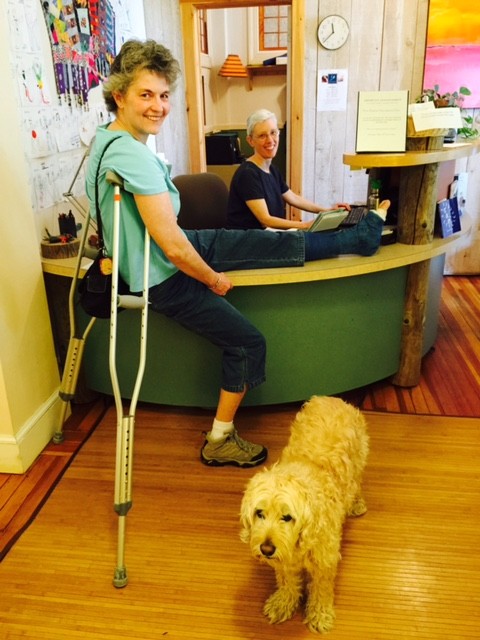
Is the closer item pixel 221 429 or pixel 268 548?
pixel 268 548

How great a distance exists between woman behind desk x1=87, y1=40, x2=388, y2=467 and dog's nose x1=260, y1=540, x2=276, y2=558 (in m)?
0.91

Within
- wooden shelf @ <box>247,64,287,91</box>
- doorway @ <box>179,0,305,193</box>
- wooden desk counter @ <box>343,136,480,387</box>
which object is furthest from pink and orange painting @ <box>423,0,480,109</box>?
wooden shelf @ <box>247,64,287,91</box>

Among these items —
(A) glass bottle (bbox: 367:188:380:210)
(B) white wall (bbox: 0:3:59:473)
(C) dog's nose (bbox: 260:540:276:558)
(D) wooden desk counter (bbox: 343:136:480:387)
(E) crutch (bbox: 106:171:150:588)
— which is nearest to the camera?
(C) dog's nose (bbox: 260:540:276:558)

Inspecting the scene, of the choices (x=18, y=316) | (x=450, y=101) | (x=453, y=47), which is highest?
(x=453, y=47)

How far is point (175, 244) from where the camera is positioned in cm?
184

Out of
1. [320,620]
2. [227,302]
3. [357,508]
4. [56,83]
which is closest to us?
[320,620]

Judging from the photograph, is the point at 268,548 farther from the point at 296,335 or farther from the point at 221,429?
the point at 296,335

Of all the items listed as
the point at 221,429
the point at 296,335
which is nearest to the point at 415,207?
the point at 296,335

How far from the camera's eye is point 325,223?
7.62 feet

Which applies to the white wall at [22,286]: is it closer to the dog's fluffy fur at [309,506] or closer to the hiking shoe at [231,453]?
the hiking shoe at [231,453]

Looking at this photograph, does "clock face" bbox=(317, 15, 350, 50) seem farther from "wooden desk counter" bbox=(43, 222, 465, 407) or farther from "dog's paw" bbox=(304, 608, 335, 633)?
"dog's paw" bbox=(304, 608, 335, 633)

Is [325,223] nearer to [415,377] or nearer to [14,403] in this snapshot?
[415,377]

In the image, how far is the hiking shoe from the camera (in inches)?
88.7

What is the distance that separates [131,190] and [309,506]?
1.07 metres
